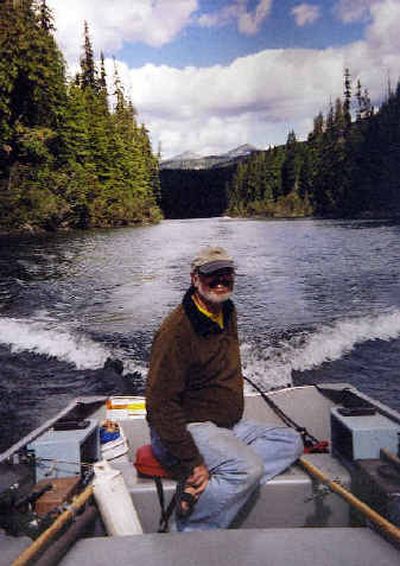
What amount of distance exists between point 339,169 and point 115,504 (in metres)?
80.5

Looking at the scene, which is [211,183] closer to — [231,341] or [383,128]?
[383,128]

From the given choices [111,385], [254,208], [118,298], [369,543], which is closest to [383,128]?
[254,208]

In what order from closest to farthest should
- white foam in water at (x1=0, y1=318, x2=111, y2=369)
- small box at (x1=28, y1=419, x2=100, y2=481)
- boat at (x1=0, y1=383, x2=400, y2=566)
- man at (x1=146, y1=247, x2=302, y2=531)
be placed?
boat at (x1=0, y1=383, x2=400, y2=566), man at (x1=146, y1=247, x2=302, y2=531), small box at (x1=28, y1=419, x2=100, y2=481), white foam in water at (x1=0, y1=318, x2=111, y2=369)

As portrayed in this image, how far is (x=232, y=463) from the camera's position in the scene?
318 centimetres

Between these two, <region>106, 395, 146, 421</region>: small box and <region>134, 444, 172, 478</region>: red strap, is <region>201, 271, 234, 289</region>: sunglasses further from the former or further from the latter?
<region>106, 395, 146, 421</region>: small box

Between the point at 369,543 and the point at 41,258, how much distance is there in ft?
74.7

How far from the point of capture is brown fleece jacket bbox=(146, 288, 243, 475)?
3.18m

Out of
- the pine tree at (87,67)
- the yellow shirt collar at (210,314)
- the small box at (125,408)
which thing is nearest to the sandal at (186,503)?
the yellow shirt collar at (210,314)

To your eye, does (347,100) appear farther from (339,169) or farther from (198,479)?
(198,479)

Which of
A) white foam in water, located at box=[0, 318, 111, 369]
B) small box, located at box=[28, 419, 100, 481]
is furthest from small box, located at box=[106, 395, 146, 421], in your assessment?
white foam in water, located at box=[0, 318, 111, 369]

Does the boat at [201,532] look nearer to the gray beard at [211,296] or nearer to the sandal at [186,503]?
the sandal at [186,503]

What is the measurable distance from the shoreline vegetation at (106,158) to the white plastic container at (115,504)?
112 feet

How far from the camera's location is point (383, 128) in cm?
7538

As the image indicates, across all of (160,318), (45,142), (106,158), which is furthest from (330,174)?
(160,318)
